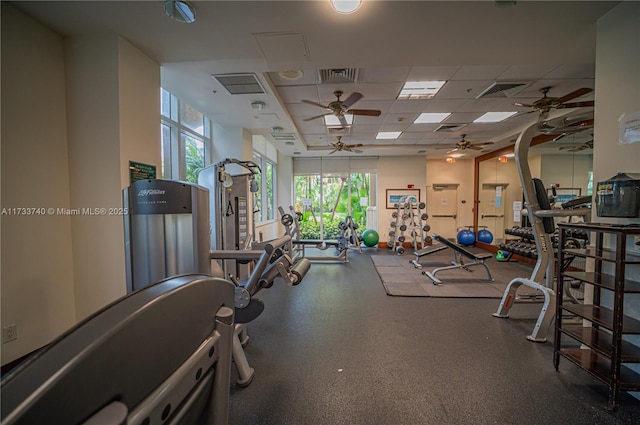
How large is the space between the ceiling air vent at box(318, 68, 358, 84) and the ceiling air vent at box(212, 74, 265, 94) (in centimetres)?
79

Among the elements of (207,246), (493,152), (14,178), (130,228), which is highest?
(493,152)

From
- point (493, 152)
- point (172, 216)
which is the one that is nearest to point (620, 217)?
point (172, 216)

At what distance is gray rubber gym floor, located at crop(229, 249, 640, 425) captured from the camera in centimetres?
165

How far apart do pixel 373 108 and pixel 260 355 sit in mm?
3885

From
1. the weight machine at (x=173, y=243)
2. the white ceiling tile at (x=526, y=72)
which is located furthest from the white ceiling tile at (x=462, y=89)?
the weight machine at (x=173, y=243)

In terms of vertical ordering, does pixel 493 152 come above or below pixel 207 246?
above

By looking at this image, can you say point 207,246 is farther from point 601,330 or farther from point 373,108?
point 373,108

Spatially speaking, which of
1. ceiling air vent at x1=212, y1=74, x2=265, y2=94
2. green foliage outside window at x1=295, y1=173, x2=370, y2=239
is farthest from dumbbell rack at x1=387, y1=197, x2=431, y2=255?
ceiling air vent at x1=212, y1=74, x2=265, y2=94

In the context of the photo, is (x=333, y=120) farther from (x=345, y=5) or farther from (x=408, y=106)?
(x=345, y=5)

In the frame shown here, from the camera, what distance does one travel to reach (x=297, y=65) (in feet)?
9.22

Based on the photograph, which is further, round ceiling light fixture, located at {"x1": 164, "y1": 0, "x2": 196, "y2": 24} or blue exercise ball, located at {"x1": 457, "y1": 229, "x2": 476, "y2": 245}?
blue exercise ball, located at {"x1": 457, "y1": 229, "x2": 476, "y2": 245}

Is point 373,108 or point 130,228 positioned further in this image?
point 373,108

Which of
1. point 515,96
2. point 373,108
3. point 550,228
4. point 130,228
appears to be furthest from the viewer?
point 373,108

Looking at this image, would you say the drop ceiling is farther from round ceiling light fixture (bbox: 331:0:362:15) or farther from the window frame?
the window frame
